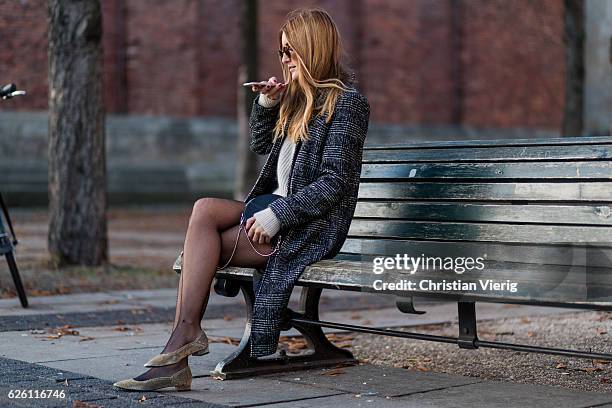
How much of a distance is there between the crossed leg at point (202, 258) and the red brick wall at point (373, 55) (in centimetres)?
1581

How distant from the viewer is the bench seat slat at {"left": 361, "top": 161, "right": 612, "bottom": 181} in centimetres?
464

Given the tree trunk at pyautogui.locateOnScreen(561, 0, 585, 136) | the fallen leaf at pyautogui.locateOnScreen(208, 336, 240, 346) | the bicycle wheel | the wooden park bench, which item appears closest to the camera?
the wooden park bench

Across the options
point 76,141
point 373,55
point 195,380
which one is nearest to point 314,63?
point 195,380

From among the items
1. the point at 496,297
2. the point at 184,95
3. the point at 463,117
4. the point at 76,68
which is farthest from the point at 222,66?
the point at 496,297

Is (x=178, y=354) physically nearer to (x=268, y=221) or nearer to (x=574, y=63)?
(x=268, y=221)

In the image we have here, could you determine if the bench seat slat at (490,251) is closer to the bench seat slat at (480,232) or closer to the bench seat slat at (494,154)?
the bench seat slat at (480,232)

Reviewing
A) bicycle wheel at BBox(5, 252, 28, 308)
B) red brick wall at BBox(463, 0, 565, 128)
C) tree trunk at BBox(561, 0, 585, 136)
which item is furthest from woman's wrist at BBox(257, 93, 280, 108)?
red brick wall at BBox(463, 0, 565, 128)

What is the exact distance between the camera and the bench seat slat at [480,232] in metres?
4.58

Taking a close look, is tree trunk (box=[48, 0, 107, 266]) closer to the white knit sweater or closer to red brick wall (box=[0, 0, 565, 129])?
the white knit sweater

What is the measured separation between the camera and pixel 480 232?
16.4 feet

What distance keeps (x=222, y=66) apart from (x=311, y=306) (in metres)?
17.0

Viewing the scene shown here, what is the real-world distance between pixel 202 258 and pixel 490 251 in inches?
49.5

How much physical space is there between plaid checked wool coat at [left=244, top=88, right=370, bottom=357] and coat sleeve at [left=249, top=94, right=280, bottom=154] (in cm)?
27

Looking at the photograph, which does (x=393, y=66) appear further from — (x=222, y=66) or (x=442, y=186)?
(x=442, y=186)
